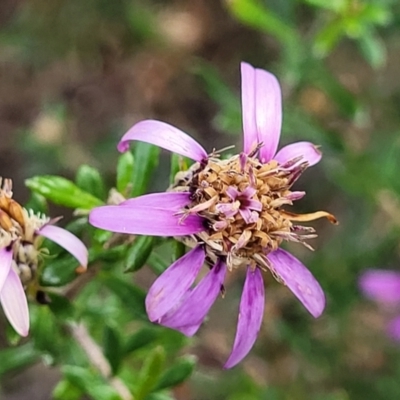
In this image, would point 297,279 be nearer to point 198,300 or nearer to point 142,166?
point 198,300

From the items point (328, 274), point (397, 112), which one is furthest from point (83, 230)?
point (397, 112)

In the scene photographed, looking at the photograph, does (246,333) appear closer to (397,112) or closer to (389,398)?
(389,398)

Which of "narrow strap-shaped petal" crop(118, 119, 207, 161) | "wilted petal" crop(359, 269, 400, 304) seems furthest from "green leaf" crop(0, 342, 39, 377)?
"wilted petal" crop(359, 269, 400, 304)

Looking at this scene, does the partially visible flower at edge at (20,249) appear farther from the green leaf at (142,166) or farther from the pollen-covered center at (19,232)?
the green leaf at (142,166)

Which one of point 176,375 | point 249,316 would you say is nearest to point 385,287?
point 176,375

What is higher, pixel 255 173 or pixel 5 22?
pixel 255 173

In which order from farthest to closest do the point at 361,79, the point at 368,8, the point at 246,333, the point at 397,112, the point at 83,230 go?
the point at 361,79, the point at 397,112, the point at 368,8, the point at 83,230, the point at 246,333
